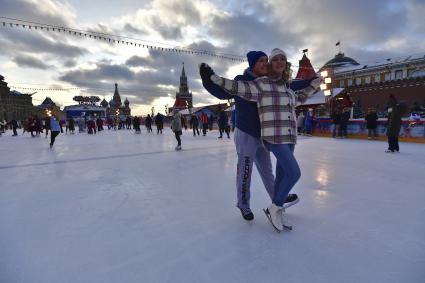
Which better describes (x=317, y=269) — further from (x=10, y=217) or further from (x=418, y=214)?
(x=10, y=217)

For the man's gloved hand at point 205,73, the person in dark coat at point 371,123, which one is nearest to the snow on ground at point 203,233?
the man's gloved hand at point 205,73

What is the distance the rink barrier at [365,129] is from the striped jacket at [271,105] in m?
9.75

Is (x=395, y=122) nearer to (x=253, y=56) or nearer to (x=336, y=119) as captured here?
(x=336, y=119)

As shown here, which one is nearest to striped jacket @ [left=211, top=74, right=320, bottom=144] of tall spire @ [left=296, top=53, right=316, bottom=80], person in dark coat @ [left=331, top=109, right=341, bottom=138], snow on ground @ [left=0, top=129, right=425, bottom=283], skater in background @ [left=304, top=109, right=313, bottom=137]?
snow on ground @ [left=0, top=129, right=425, bottom=283]

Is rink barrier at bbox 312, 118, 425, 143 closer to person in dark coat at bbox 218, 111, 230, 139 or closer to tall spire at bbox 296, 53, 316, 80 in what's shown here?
tall spire at bbox 296, 53, 316, 80

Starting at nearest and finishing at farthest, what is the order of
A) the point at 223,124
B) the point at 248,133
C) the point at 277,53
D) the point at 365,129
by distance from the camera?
the point at 277,53
the point at 248,133
the point at 365,129
the point at 223,124

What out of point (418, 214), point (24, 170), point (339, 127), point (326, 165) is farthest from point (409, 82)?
point (24, 170)

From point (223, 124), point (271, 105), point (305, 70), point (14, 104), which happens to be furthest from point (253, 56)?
point (14, 104)

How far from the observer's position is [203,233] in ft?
6.45

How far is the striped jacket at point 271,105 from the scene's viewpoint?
1.90m

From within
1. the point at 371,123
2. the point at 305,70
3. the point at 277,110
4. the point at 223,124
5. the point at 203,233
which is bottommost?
the point at 203,233

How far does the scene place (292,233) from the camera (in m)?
1.95

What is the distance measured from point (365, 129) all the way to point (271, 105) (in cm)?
1081

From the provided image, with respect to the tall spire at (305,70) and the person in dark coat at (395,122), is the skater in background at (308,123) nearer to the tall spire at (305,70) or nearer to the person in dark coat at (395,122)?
the tall spire at (305,70)
